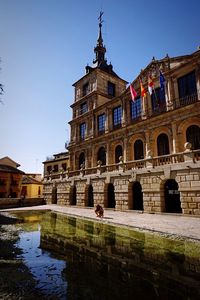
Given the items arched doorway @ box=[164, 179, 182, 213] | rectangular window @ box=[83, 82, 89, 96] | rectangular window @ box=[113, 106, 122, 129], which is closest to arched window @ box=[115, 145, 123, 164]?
rectangular window @ box=[113, 106, 122, 129]

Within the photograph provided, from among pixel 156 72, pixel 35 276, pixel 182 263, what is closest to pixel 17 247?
pixel 35 276

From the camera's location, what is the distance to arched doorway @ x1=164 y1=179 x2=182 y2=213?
1430 centimetres

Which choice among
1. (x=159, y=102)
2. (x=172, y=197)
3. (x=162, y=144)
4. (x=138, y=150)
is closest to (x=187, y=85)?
(x=159, y=102)

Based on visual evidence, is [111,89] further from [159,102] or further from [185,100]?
[185,100]

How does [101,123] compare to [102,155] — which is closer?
[102,155]

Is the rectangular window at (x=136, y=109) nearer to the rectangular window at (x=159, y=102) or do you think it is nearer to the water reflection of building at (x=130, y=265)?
the rectangular window at (x=159, y=102)

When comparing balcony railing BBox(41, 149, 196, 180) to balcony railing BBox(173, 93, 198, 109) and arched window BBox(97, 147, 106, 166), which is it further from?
balcony railing BBox(173, 93, 198, 109)

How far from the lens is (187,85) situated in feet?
60.8

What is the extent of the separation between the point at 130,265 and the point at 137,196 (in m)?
12.2

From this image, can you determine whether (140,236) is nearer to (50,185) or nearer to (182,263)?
(182,263)

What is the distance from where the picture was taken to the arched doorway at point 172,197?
46.9 ft

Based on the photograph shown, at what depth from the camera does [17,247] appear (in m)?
6.95

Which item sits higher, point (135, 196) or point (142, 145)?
point (142, 145)

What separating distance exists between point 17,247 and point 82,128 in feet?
82.1
